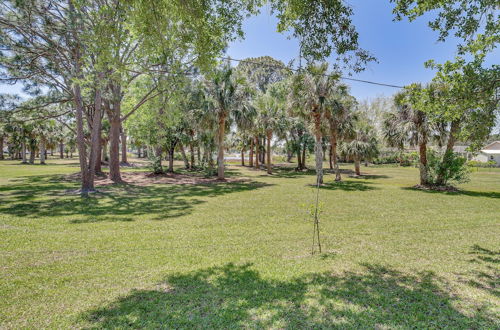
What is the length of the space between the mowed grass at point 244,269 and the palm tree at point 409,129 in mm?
7431

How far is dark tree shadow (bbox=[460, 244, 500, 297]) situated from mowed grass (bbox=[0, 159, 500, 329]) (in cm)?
2

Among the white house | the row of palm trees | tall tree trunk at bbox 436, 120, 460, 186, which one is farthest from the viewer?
the white house

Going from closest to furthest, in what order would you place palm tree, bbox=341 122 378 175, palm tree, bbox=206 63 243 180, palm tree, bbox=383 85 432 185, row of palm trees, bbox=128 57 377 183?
palm tree, bbox=383 85 432 185
row of palm trees, bbox=128 57 377 183
palm tree, bbox=206 63 243 180
palm tree, bbox=341 122 378 175

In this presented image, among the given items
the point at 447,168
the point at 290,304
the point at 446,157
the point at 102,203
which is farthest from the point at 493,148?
the point at 102,203

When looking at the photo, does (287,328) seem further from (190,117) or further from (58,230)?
(190,117)

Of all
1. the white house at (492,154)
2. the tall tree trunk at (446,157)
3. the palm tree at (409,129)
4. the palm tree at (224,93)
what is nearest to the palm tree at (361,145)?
the palm tree at (409,129)

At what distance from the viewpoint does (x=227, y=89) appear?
1908cm

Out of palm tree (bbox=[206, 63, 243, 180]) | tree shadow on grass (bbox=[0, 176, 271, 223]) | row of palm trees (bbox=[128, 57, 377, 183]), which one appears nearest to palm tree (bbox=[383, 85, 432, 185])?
row of palm trees (bbox=[128, 57, 377, 183])

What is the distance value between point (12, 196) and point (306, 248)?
1410cm

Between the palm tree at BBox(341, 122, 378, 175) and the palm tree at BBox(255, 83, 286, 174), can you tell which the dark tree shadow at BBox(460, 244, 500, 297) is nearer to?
the palm tree at BBox(341, 122, 378, 175)

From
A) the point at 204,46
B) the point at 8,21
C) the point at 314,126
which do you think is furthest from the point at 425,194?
the point at 8,21

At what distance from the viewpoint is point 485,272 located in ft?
15.0

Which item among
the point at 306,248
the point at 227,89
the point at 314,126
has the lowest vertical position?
the point at 306,248

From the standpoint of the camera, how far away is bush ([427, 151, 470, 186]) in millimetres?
14805
